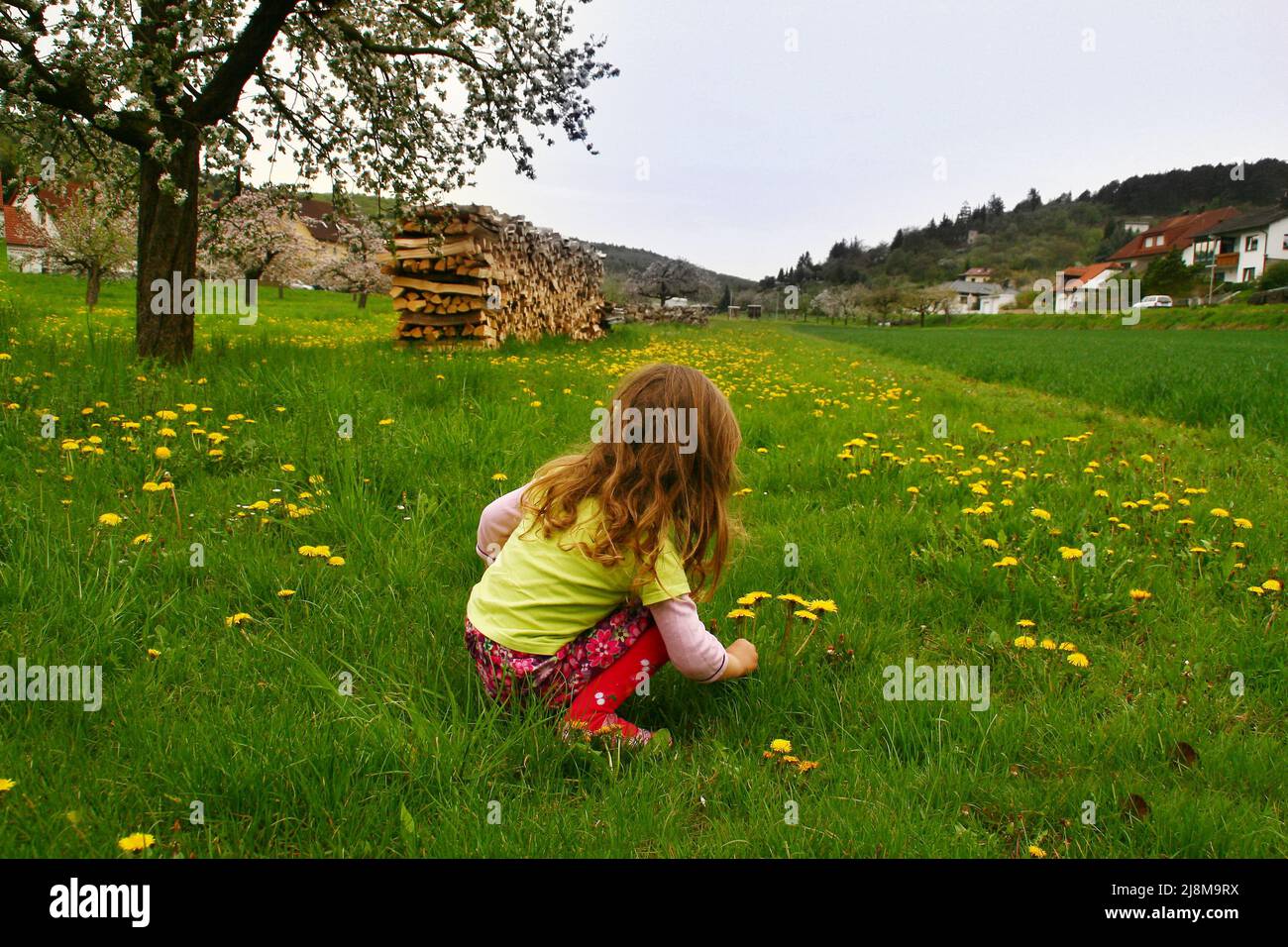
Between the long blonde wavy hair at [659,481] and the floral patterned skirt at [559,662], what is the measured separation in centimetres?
23

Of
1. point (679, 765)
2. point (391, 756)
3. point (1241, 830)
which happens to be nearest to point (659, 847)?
point (679, 765)

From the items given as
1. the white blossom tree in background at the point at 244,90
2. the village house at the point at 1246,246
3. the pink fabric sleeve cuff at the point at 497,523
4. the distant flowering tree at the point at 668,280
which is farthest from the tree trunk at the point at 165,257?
the village house at the point at 1246,246

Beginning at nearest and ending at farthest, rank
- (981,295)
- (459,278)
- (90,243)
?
(459,278), (90,243), (981,295)

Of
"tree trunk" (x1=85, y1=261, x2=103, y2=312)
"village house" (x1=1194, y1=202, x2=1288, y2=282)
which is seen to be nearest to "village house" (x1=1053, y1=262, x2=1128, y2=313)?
"village house" (x1=1194, y1=202, x2=1288, y2=282)

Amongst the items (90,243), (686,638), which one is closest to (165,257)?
(686,638)

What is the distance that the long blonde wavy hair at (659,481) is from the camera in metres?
2.19

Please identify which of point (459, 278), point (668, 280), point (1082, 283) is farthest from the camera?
point (1082, 283)

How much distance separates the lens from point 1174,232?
80875 millimetres

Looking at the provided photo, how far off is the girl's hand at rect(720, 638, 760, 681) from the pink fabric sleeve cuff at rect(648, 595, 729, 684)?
8cm

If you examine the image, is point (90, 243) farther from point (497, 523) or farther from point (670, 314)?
point (497, 523)

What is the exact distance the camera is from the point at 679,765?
6.86ft

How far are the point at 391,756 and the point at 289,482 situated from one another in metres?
2.39

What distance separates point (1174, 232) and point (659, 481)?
101m

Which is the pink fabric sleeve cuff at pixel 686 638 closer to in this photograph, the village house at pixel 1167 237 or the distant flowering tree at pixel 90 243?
the distant flowering tree at pixel 90 243
